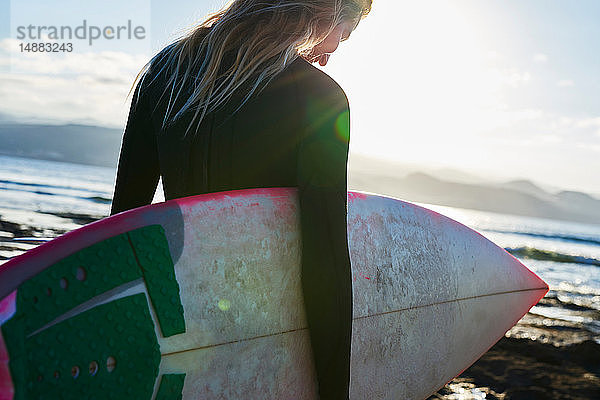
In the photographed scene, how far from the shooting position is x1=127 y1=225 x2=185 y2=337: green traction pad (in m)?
1.25

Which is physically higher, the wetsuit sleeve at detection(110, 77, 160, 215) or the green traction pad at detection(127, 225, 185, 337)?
the wetsuit sleeve at detection(110, 77, 160, 215)

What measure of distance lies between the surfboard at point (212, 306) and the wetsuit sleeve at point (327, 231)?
0.65ft

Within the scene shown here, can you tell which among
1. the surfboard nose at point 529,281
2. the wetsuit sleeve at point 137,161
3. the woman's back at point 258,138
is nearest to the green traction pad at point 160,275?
the woman's back at point 258,138

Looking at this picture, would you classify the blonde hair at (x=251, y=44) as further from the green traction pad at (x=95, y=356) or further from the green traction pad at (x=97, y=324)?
the green traction pad at (x=95, y=356)

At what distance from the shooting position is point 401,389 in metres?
2.01

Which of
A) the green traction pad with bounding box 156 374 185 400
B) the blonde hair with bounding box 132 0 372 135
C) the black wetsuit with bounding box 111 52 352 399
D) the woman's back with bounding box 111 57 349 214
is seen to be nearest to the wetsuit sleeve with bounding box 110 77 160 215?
the woman's back with bounding box 111 57 349 214

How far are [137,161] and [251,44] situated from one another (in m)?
0.61

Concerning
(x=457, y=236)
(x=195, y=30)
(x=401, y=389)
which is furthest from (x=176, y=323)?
(x=457, y=236)

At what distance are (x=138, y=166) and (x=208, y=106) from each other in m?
0.45

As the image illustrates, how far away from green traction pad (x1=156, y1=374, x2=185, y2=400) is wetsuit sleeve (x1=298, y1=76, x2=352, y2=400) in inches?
15.2

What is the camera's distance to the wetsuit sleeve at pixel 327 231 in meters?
1.17

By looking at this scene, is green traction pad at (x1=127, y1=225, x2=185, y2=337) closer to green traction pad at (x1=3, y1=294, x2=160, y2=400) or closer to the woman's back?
green traction pad at (x1=3, y1=294, x2=160, y2=400)

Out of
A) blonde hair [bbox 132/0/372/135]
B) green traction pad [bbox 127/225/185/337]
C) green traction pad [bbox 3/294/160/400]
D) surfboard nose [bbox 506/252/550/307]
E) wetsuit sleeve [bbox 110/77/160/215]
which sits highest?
blonde hair [bbox 132/0/372/135]

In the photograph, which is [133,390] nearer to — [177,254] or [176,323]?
[176,323]
